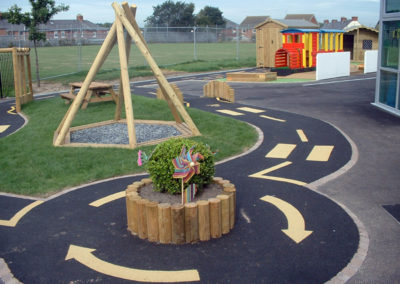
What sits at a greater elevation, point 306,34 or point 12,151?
point 306,34

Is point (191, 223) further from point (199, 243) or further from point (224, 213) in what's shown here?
point (224, 213)

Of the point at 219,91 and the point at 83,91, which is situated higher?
the point at 83,91

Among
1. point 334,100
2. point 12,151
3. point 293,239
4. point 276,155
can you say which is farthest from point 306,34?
point 293,239

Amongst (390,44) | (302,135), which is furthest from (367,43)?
(302,135)

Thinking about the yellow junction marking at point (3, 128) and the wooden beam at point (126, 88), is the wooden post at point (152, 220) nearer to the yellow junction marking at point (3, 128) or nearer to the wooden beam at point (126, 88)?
the wooden beam at point (126, 88)

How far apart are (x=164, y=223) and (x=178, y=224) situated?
0.61ft

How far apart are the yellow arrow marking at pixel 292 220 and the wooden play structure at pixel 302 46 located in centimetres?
2160

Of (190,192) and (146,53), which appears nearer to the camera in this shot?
(190,192)

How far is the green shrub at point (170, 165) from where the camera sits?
6043mm

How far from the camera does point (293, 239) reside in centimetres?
573

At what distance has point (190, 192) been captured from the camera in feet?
19.7

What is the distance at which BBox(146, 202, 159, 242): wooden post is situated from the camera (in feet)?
18.6

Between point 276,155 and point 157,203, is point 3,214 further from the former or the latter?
point 276,155

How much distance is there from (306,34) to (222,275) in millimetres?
25584
